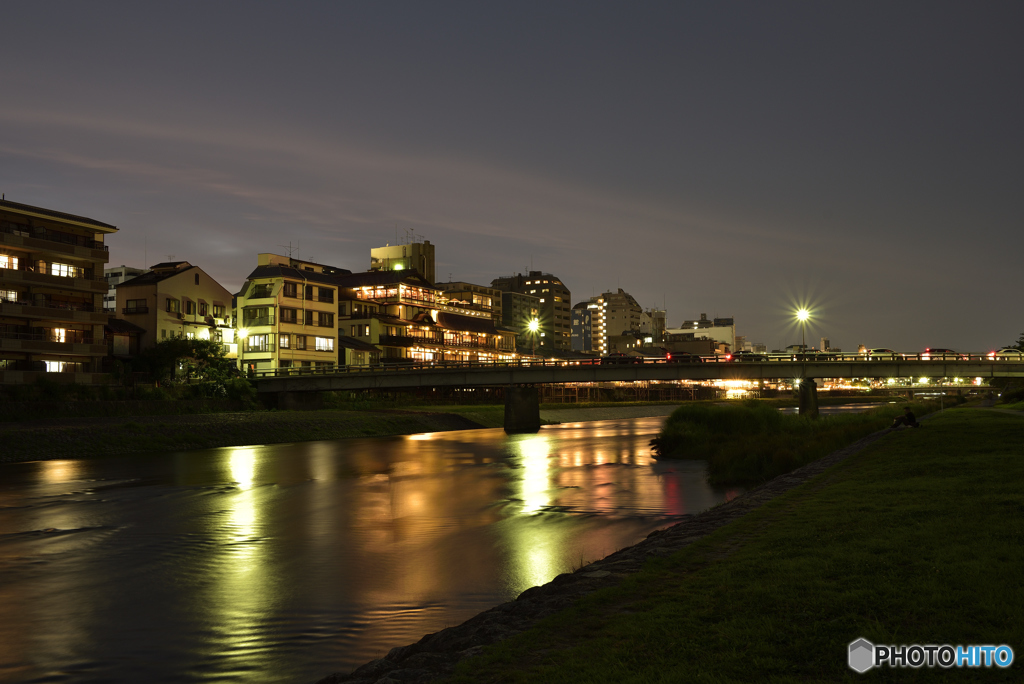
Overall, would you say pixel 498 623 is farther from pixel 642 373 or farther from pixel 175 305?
pixel 175 305

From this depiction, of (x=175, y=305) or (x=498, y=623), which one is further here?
(x=175, y=305)

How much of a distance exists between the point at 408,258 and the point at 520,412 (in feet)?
260

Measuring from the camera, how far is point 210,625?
1238 cm

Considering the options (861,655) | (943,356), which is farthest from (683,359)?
(861,655)

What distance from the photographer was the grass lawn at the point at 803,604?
6.48 m

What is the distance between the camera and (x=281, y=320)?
78.3 metres

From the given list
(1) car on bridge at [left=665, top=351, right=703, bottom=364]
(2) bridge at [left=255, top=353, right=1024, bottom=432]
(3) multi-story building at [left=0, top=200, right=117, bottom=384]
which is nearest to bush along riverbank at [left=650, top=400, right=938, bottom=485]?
(2) bridge at [left=255, top=353, right=1024, bottom=432]

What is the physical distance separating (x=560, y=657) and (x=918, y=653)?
3310 mm

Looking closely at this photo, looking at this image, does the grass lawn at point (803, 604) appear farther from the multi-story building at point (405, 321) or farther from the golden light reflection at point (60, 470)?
the multi-story building at point (405, 321)

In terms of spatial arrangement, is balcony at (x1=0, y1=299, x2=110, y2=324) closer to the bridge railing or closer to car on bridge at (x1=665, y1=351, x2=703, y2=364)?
the bridge railing

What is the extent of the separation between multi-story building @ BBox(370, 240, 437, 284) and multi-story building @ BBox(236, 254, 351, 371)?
55474 mm

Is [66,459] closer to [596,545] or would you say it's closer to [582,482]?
[582,482]

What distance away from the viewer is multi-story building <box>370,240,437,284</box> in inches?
5487

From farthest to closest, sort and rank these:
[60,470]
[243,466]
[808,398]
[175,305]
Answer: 1. [175,305]
2. [808,398]
3. [243,466]
4. [60,470]
